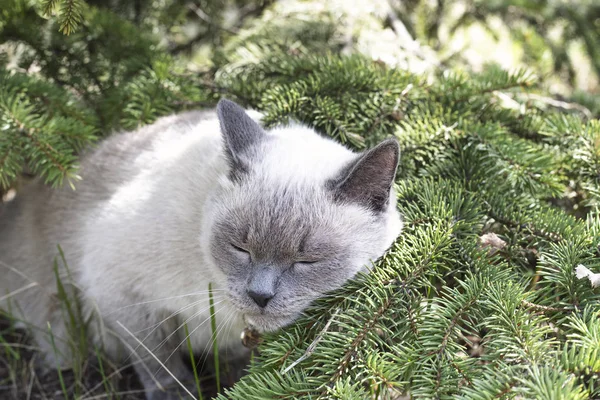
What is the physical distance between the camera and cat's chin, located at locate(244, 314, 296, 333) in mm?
1729

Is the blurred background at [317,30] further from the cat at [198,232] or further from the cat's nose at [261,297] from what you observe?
the cat's nose at [261,297]

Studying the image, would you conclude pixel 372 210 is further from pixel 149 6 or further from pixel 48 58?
pixel 149 6

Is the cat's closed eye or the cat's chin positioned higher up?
the cat's closed eye

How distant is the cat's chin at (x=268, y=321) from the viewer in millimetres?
1729

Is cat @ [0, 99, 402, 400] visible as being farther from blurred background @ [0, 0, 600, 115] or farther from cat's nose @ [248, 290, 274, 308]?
blurred background @ [0, 0, 600, 115]

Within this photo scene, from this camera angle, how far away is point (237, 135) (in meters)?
1.90

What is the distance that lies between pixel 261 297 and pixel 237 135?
561 mm

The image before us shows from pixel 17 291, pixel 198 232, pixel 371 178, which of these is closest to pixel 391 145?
pixel 371 178

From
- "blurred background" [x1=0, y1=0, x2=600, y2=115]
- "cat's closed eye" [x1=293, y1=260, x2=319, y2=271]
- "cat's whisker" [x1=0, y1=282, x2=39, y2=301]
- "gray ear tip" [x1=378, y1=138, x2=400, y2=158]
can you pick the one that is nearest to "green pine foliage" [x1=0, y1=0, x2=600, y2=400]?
"blurred background" [x1=0, y1=0, x2=600, y2=115]

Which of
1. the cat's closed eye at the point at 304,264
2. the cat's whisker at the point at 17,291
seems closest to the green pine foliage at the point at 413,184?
the cat's closed eye at the point at 304,264

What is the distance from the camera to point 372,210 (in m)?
1.85

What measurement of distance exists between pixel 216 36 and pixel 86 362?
2046 millimetres

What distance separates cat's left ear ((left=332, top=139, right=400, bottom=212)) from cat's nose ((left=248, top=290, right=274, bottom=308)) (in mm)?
398

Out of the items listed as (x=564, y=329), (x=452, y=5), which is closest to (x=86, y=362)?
(x=564, y=329)
